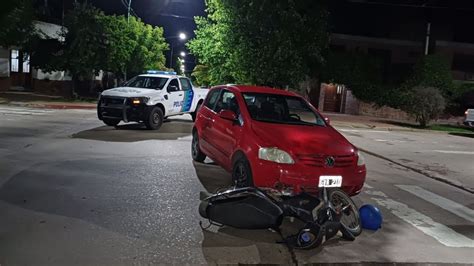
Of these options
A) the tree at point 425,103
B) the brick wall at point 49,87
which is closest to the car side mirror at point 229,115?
the tree at point 425,103

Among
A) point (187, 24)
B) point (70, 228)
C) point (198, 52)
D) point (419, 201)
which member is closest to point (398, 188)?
point (419, 201)

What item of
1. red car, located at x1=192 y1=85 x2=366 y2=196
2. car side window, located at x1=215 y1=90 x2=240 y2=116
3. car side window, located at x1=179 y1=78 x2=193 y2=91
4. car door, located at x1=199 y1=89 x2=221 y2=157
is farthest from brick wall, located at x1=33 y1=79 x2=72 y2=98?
red car, located at x1=192 y1=85 x2=366 y2=196

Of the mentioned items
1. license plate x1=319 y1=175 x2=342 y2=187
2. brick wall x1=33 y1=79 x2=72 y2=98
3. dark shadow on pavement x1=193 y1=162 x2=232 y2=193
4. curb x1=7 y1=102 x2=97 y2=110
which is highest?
brick wall x1=33 y1=79 x2=72 y2=98

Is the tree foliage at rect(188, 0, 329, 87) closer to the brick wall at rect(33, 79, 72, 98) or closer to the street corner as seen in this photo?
the brick wall at rect(33, 79, 72, 98)

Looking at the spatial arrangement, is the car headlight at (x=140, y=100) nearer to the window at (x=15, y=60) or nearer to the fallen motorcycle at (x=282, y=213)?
the fallen motorcycle at (x=282, y=213)

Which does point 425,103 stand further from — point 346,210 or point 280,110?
point 346,210

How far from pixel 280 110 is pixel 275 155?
1779 mm

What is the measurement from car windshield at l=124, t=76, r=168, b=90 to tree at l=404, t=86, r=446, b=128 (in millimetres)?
16239

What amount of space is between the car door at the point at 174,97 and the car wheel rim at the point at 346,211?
10.5m

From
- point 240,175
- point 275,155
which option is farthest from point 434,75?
point 275,155

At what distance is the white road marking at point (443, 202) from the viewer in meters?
7.70

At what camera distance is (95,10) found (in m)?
28.7

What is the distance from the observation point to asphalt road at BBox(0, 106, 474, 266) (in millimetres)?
5004

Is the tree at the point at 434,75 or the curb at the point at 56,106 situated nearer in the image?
the curb at the point at 56,106
